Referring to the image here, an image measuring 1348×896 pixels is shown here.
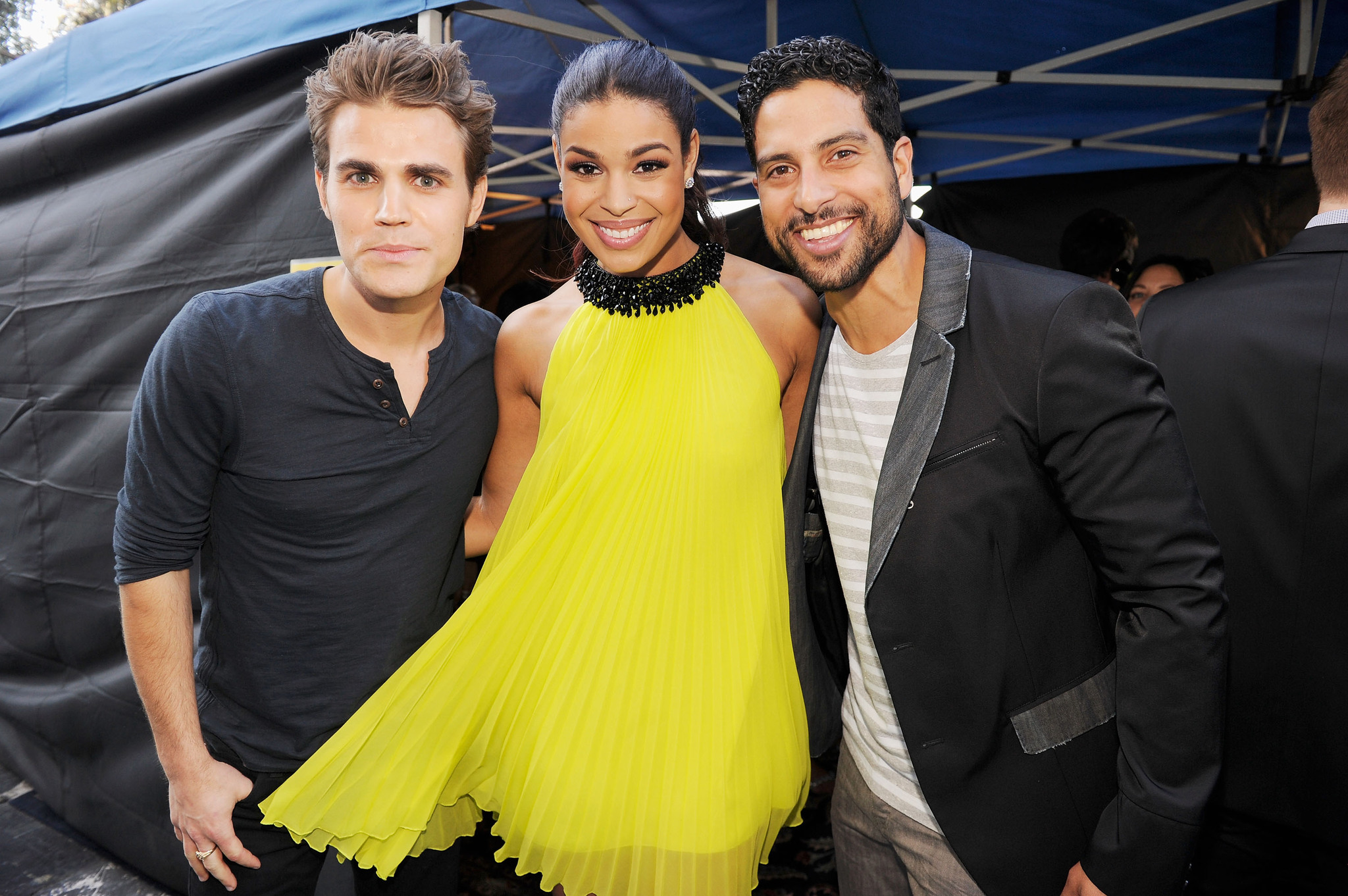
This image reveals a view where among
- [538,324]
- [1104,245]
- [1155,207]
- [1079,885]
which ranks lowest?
[1079,885]

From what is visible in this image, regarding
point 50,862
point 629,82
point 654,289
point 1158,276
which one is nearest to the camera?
point 629,82

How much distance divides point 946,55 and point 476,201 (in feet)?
12.7

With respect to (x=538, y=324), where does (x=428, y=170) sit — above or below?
above

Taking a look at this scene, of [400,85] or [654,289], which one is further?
[654,289]

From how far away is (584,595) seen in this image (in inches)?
64.8

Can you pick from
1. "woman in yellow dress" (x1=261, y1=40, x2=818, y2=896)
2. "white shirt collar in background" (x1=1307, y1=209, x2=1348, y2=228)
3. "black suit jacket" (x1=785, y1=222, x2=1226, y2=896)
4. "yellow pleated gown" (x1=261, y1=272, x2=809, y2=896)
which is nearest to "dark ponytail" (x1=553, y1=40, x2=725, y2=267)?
"woman in yellow dress" (x1=261, y1=40, x2=818, y2=896)

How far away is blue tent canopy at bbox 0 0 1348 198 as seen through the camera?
2706 millimetres

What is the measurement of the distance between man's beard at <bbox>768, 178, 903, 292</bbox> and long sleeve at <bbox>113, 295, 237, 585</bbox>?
45.5 inches

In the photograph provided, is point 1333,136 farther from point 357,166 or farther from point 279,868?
point 279,868

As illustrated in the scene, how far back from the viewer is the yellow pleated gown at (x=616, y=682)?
155cm

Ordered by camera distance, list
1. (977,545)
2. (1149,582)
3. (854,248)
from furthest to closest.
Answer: (854,248) → (977,545) → (1149,582)

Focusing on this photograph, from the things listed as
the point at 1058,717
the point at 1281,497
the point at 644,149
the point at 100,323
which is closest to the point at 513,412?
the point at 644,149

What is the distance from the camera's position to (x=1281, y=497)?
1.78m

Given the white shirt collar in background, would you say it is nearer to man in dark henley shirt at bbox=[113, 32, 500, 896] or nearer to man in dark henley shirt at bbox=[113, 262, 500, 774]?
man in dark henley shirt at bbox=[113, 32, 500, 896]
